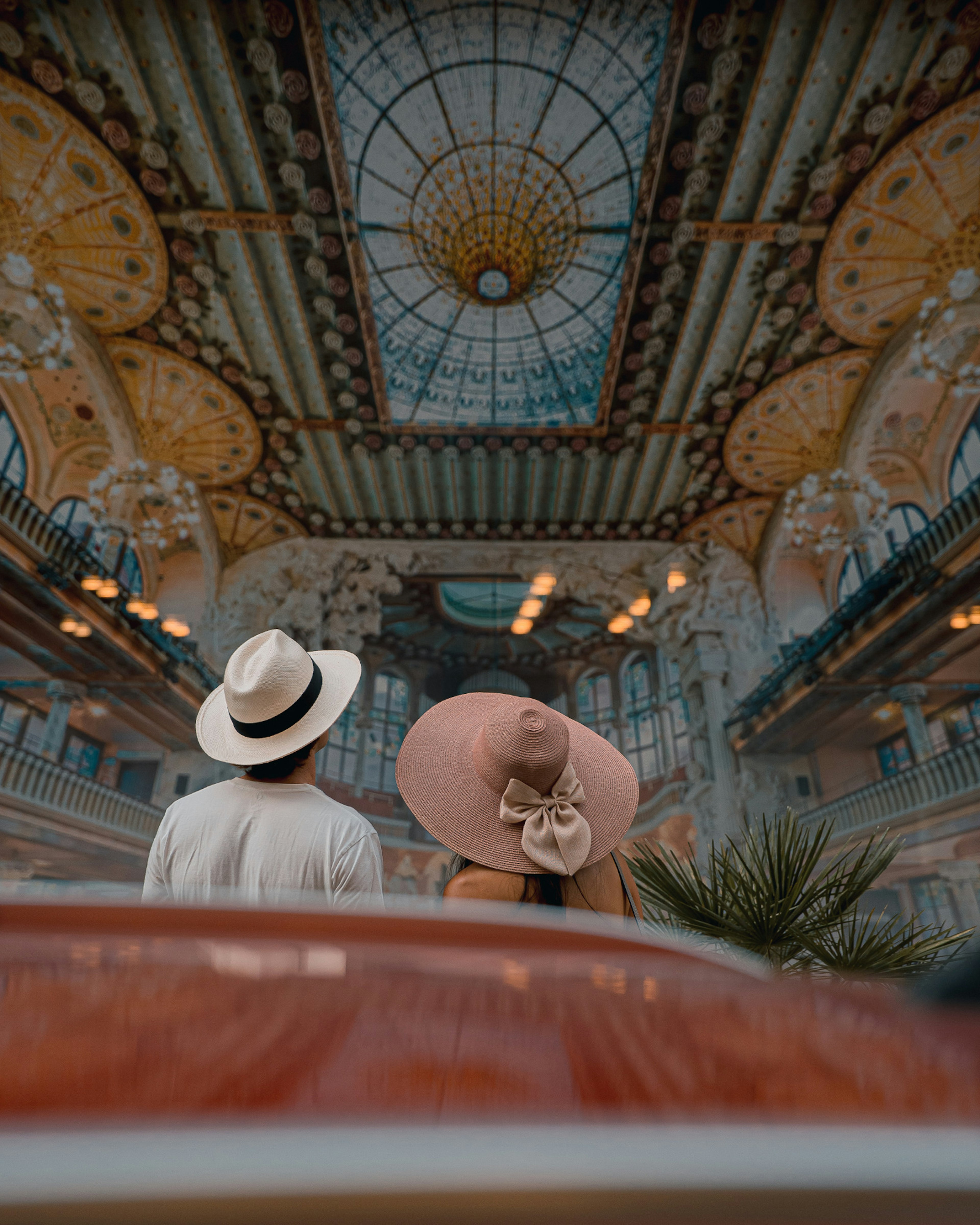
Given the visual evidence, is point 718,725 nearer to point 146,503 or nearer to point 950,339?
point 950,339

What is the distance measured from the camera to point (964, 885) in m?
4.68

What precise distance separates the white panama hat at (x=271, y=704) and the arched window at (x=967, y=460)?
208 inches

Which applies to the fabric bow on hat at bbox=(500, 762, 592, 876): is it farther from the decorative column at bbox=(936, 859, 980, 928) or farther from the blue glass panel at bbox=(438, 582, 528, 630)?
the blue glass panel at bbox=(438, 582, 528, 630)

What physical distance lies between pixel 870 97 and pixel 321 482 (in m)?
5.27

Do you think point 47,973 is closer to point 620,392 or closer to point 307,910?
point 307,910

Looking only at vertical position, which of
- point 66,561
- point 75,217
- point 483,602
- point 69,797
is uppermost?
point 75,217

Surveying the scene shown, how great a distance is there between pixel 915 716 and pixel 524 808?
505cm

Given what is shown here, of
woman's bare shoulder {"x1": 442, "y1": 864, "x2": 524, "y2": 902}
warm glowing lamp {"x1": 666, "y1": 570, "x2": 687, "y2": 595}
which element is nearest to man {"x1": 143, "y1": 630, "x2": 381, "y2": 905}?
woman's bare shoulder {"x1": 442, "y1": 864, "x2": 524, "y2": 902}

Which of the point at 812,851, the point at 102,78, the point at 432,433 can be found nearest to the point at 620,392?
the point at 432,433

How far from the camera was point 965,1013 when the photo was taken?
234mm

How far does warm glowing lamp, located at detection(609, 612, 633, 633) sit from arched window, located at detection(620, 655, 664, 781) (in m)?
0.30

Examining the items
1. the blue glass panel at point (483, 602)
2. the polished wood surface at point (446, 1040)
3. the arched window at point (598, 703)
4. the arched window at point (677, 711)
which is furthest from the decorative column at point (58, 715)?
the polished wood surface at point (446, 1040)

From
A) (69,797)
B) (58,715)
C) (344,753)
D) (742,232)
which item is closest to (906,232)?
(742,232)

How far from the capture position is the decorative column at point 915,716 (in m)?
5.11
